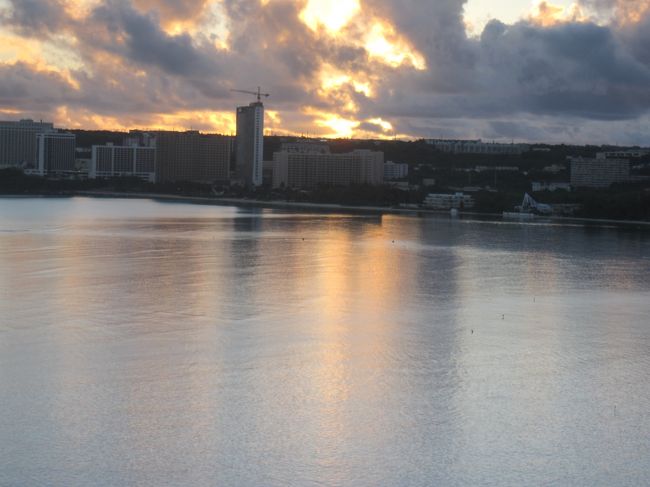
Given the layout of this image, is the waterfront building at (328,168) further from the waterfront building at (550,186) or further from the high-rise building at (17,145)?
the high-rise building at (17,145)

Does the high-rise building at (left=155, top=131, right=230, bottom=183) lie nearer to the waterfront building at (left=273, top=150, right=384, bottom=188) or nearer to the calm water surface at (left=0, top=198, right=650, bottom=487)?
the waterfront building at (left=273, top=150, right=384, bottom=188)

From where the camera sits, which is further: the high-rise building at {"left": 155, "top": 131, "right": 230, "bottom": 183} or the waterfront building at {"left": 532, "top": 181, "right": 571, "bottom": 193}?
the high-rise building at {"left": 155, "top": 131, "right": 230, "bottom": 183}

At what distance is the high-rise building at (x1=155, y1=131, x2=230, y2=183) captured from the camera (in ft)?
194

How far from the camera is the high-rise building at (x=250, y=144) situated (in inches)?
2186

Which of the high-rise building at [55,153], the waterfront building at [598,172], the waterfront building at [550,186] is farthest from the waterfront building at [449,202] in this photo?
the high-rise building at [55,153]

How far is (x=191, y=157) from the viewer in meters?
59.4

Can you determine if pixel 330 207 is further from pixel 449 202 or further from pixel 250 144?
pixel 250 144

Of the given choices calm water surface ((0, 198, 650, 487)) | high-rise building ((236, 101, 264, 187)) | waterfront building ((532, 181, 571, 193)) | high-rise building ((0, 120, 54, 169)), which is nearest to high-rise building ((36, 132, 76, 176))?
high-rise building ((0, 120, 54, 169))

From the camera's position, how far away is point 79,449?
179 inches

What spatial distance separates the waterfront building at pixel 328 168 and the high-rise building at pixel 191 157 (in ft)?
Result: 28.6

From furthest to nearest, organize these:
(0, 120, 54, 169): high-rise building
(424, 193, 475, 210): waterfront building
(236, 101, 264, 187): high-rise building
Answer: (0, 120, 54, 169): high-rise building < (236, 101, 264, 187): high-rise building < (424, 193, 475, 210): waterfront building

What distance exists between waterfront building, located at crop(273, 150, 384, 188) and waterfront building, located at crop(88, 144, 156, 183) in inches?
447

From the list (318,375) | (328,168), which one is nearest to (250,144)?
(328,168)

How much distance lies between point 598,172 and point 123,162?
101 ft
